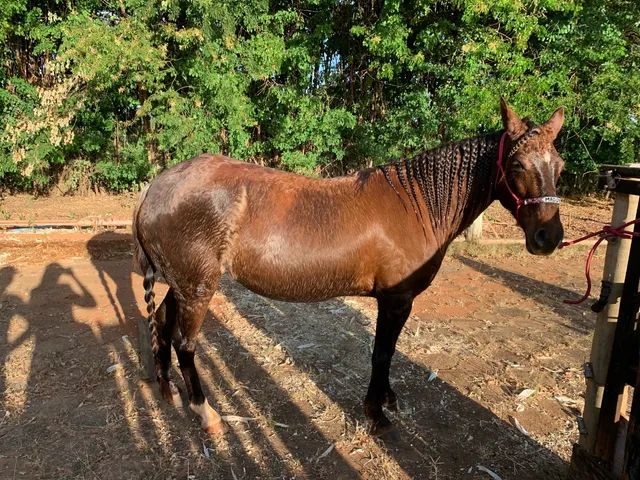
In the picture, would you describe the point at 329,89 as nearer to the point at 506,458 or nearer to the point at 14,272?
the point at 14,272

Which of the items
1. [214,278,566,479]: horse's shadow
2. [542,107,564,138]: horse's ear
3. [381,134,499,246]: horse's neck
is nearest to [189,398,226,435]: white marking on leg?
[214,278,566,479]: horse's shadow

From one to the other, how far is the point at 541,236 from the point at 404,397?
5.84 ft

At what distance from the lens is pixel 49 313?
477 cm

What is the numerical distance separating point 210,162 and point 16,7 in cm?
959

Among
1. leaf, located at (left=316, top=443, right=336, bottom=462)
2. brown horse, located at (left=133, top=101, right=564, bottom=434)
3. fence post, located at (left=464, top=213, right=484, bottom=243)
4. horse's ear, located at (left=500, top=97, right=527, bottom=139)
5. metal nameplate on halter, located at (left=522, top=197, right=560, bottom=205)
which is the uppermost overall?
horse's ear, located at (left=500, top=97, right=527, bottom=139)

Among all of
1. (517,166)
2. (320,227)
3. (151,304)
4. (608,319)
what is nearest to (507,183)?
(517,166)

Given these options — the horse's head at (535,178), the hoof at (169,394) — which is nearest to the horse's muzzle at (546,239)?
the horse's head at (535,178)

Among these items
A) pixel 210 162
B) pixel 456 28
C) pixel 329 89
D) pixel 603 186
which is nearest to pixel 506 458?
pixel 603 186

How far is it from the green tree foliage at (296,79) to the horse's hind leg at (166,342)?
21.4 feet

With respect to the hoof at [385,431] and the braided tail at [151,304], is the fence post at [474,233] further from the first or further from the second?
the braided tail at [151,304]

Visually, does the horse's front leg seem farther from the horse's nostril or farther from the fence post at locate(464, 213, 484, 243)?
the fence post at locate(464, 213, 484, 243)

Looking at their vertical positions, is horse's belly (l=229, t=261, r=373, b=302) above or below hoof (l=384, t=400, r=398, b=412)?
above

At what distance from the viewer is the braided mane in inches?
109

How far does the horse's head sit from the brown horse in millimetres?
173
